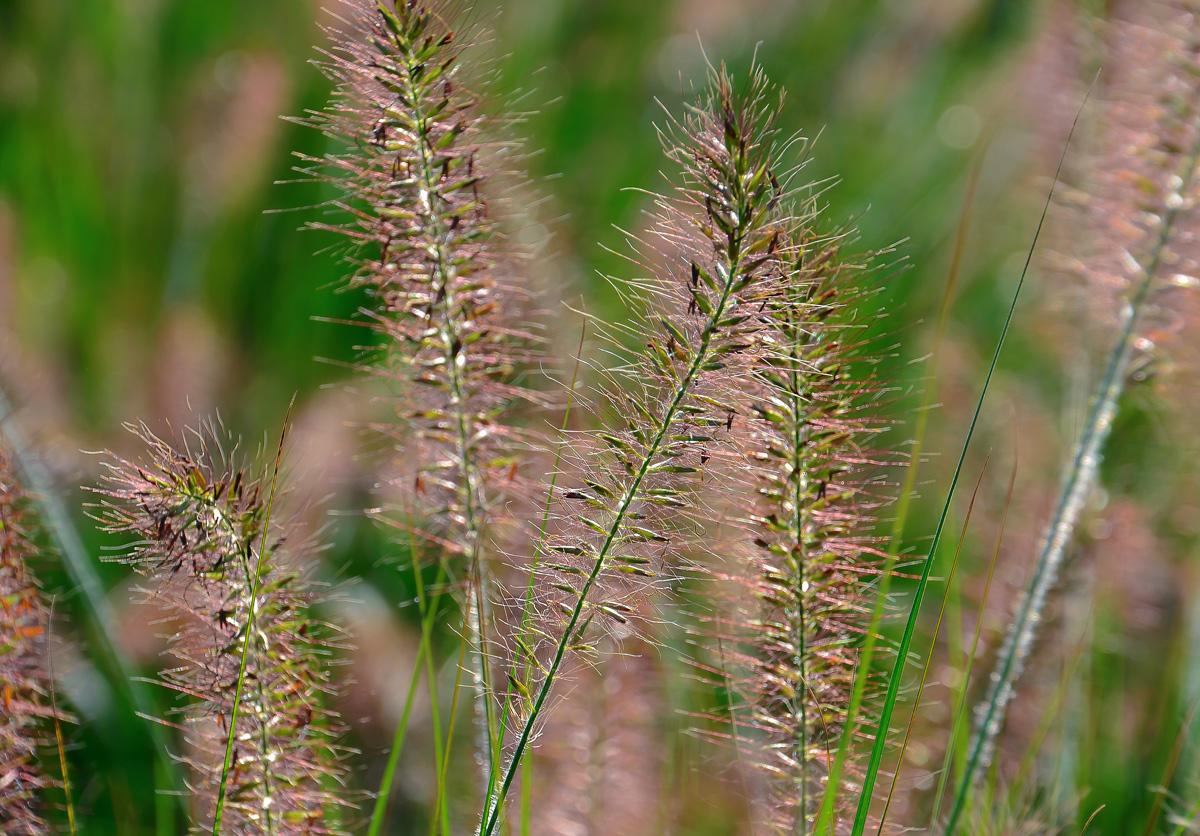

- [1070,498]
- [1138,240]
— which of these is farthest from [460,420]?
[1138,240]

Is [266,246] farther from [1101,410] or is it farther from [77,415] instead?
[1101,410]

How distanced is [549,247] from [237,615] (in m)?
0.98

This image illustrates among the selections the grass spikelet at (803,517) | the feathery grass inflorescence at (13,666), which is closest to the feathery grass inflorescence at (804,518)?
the grass spikelet at (803,517)

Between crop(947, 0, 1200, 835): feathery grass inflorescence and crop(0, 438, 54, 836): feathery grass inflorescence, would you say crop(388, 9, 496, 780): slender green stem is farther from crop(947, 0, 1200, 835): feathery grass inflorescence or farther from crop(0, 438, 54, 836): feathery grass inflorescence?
crop(947, 0, 1200, 835): feathery grass inflorescence

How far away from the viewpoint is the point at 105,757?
141 centimetres

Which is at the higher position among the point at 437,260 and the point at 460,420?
the point at 437,260

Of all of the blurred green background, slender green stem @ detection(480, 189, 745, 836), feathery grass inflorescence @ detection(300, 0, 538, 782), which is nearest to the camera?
slender green stem @ detection(480, 189, 745, 836)

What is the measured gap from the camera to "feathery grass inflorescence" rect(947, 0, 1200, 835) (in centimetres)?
82

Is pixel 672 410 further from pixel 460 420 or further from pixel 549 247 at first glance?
pixel 549 247

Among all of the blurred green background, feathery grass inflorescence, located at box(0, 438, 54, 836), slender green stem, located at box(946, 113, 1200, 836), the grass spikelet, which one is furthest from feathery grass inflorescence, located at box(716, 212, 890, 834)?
feathery grass inflorescence, located at box(0, 438, 54, 836)

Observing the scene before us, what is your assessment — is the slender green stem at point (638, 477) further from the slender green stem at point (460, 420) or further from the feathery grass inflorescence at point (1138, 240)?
the feathery grass inflorescence at point (1138, 240)

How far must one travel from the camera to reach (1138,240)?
92 centimetres

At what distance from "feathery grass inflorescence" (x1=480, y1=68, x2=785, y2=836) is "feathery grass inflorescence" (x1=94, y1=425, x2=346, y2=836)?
0.14 meters

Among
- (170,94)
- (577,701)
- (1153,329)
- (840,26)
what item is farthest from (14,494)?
(840,26)
